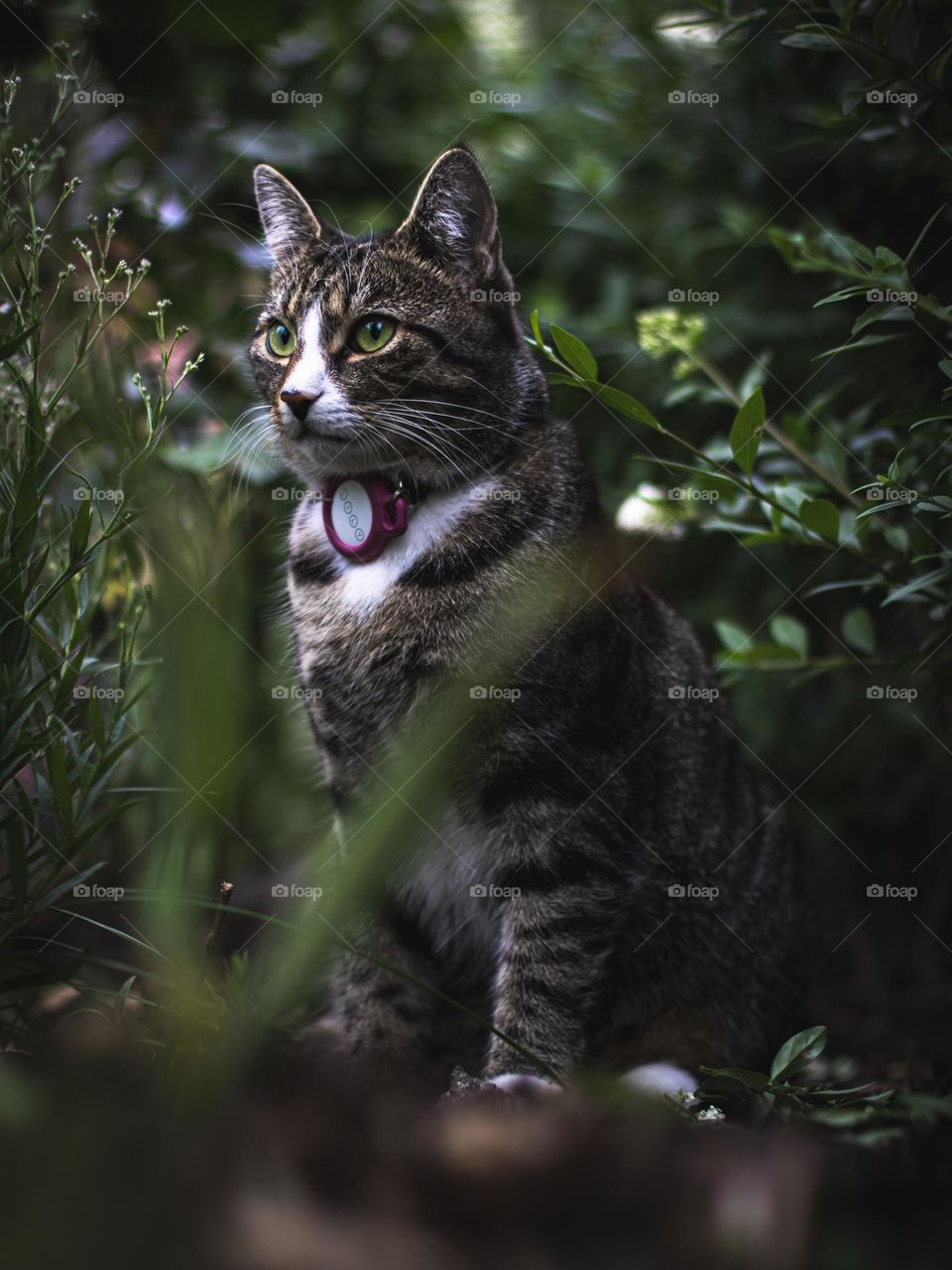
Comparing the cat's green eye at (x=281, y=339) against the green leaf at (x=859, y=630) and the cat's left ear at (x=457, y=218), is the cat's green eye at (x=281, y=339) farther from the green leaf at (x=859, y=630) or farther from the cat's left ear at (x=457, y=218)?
the green leaf at (x=859, y=630)

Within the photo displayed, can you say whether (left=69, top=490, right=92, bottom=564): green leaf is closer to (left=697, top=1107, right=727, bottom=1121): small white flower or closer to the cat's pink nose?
the cat's pink nose

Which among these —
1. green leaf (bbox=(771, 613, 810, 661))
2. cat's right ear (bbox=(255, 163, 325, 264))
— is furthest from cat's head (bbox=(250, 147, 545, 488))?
green leaf (bbox=(771, 613, 810, 661))

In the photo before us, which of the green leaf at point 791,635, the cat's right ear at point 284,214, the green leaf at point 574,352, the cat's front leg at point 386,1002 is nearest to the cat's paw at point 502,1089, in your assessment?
the cat's front leg at point 386,1002

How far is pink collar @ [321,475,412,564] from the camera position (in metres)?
2.04

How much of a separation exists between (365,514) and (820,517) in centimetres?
86

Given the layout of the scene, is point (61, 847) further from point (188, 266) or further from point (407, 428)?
point (188, 266)

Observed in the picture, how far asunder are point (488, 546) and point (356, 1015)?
102cm

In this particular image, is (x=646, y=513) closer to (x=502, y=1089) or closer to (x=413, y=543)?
(x=413, y=543)

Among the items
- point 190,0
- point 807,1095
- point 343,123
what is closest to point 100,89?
point 190,0

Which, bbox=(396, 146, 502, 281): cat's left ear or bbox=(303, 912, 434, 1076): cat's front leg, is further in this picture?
bbox=(303, 912, 434, 1076): cat's front leg

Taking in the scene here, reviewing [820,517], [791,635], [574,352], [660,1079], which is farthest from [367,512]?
[660,1079]

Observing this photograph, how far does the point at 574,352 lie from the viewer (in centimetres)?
189

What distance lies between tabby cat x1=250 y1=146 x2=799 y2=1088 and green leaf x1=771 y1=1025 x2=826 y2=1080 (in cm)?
42

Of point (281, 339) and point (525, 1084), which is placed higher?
point (281, 339)
